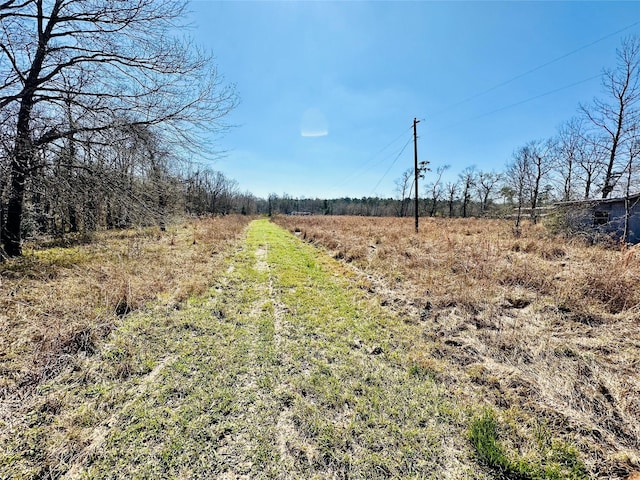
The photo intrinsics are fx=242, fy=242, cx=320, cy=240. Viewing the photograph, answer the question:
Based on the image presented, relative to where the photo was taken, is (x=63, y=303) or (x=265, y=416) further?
(x=63, y=303)

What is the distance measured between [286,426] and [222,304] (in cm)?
340

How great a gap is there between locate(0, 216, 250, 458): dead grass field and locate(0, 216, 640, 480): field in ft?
0.10

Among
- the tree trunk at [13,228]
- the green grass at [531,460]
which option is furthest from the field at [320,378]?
the tree trunk at [13,228]

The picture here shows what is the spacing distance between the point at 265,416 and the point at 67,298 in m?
4.74

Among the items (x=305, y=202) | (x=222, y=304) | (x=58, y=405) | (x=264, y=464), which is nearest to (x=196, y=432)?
(x=264, y=464)

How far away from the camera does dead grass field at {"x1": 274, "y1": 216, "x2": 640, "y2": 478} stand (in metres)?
2.42

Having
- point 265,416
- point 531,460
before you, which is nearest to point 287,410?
point 265,416

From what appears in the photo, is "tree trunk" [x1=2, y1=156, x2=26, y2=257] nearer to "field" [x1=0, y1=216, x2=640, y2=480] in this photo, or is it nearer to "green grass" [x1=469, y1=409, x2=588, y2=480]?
"field" [x1=0, y1=216, x2=640, y2=480]

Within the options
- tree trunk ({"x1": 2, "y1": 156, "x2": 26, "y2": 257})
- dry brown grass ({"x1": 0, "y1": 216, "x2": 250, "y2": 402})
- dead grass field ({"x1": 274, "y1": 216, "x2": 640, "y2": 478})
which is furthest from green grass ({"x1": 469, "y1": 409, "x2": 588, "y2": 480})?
tree trunk ({"x1": 2, "y1": 156, "x2": 26, "y2": 257})

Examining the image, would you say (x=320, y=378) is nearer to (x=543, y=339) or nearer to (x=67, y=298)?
(x=543, y=339)

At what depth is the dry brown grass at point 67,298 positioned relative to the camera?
296 centimetres

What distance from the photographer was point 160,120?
6.72 meters

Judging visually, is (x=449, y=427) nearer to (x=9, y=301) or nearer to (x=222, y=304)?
(x=222, y=304)

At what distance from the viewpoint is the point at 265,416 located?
8.18 feet
